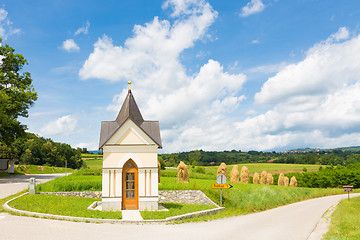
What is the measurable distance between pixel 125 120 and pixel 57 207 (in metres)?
5.84

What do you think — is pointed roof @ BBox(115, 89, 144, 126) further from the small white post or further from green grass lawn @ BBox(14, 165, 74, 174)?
green grass lawn @ BBox(14, 165, 74, 174)

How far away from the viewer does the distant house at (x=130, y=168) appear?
17156 mm

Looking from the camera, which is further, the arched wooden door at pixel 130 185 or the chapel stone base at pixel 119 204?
the arched wooden door at pixel 130 185

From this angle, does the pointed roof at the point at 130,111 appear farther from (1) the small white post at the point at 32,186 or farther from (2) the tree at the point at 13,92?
(2) the tree at the point at 13,92

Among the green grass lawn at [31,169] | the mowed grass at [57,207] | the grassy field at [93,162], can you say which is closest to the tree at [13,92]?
the green grass lawn at [31,169]

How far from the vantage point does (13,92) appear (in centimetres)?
3403

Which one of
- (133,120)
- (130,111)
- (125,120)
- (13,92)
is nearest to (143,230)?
(125,120)

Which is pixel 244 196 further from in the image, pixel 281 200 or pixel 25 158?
pixel 25 158

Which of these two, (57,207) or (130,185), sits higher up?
(130,185)

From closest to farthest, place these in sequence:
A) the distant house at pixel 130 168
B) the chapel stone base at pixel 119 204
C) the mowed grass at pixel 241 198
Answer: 1. the chapel stone base at pixel 119 204
2. the distant house at pixel 130 168
3. the mowed grass at pixel 241 198

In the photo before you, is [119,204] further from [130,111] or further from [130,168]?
[130,111]

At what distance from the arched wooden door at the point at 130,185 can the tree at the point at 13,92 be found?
2136 cm

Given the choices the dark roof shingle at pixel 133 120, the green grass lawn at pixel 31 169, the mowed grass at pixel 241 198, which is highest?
the dark roof shingle at pixel 133 120

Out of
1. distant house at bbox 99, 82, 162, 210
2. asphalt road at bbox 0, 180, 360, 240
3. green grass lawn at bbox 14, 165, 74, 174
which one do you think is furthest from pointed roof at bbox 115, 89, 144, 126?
green grass lawn at bbox 14, 165, 74, 174
